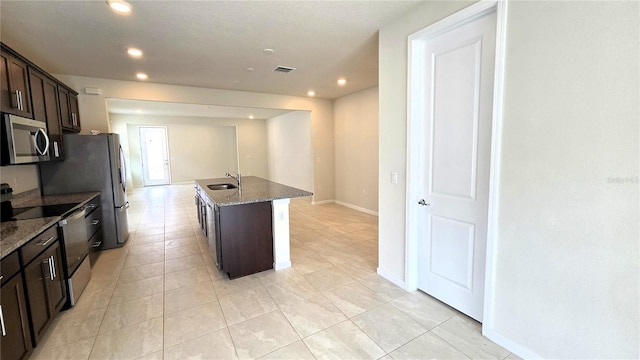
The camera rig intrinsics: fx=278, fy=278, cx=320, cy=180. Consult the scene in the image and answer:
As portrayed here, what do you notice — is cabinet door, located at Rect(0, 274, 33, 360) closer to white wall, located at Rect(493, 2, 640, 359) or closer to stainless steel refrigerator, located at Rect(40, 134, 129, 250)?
stainless steel refrigerator, located at Rect(40, 134, 129, 250)

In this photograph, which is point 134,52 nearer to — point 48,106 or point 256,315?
point 48,106

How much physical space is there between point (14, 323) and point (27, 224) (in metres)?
0.73

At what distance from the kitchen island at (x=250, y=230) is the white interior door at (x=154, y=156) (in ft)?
27.3

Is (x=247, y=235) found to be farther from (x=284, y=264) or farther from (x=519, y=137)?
(x=519, y=137)

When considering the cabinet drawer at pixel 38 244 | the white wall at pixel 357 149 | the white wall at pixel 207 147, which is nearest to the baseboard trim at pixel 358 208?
the white wall at pixel 357 149

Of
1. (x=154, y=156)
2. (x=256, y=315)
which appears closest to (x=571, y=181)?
(x=256, y=315)

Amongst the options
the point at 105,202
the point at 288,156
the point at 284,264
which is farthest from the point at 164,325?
the point at 288,156

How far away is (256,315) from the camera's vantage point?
231 centimetres

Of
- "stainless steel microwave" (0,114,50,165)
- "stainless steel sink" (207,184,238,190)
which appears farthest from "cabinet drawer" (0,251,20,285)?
"stainless steel sink" (207,184,238,190)

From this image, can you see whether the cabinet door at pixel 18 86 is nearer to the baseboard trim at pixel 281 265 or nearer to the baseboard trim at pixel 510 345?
the baseboard trim at pixel 281 265

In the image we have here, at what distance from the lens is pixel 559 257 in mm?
1593

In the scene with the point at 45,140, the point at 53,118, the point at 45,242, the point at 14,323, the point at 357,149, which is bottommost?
the point at 14,323

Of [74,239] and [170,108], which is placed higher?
[170,108]

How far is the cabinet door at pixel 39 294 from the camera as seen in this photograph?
1806 mm
